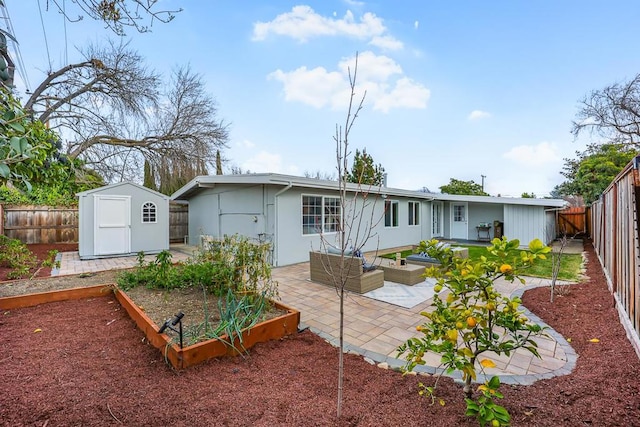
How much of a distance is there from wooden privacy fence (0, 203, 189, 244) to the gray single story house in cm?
425

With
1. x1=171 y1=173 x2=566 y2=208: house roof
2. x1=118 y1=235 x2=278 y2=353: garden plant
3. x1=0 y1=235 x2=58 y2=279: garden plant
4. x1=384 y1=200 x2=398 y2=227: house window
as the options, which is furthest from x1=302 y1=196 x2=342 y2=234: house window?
x1=0 y1=235 x2=58 y2=279: garden plant

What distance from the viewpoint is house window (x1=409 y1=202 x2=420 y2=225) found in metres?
13.0

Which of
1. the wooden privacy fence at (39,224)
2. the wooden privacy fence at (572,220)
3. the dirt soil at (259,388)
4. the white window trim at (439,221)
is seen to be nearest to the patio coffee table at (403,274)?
the dirt soil at (259,388)

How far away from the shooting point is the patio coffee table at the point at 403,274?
19.4ft

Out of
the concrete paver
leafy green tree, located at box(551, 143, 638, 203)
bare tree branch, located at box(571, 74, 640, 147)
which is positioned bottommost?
the concrete paver

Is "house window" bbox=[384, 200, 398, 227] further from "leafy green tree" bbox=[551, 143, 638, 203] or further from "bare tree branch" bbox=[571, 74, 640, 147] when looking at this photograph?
"leafy green tree" bbox=[551, 143, 638, 203]

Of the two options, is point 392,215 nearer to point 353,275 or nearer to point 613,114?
point 353,275

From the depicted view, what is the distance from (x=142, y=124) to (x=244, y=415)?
15496 mm

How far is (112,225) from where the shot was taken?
9102 mm

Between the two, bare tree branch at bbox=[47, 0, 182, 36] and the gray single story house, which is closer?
bare tree branch at bbox=[47, 0, 182, 36]

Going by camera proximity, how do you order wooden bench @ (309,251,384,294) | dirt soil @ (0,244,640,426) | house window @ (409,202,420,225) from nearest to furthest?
dirt soil @ (0,244,640,426)
wooden bench @ (309,251,384,294)
house window @ (409,202,420,225)

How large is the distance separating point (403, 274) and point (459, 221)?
34.0 ft

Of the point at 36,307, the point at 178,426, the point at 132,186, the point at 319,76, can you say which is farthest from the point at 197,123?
the point at 178,426

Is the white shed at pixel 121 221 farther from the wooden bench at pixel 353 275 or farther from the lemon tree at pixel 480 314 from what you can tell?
the lemon tree at pixel 480 314
